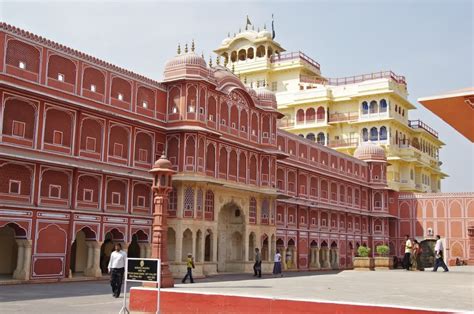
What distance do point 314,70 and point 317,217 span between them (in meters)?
22.2

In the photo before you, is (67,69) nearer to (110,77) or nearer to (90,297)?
(110,77)

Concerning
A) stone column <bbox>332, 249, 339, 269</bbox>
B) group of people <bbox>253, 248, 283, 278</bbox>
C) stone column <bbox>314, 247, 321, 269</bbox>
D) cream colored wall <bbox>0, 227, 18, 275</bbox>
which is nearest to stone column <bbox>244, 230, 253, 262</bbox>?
group of people <bbox>253, 248, 283, 278</bbox>

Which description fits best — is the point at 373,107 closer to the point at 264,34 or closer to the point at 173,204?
the point at 264,34

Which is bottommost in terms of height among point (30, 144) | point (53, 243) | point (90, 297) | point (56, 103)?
point (90, 297)

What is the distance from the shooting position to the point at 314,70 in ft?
206

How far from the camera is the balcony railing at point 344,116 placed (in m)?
57.8

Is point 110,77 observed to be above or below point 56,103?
above

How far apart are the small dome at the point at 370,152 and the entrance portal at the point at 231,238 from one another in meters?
22.8

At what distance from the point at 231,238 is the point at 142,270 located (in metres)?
21.5

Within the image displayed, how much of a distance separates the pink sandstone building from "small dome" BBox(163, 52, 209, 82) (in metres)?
0.06

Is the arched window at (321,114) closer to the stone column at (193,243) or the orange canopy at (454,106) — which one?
the stone column at (193,243)

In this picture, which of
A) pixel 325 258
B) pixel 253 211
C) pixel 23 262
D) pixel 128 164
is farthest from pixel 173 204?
pixel 325 258

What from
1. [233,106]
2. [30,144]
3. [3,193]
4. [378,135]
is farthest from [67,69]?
[378,135]

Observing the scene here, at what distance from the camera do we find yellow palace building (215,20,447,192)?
56969 millimetres
